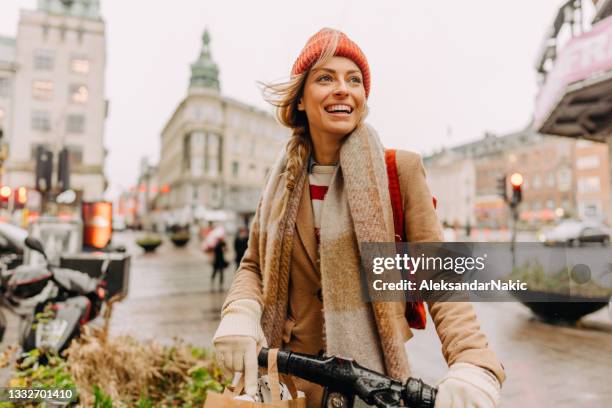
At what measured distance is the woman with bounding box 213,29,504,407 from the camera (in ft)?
4.19

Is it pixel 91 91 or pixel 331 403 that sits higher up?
pixel 91 91

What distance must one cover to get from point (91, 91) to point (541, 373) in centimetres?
4820

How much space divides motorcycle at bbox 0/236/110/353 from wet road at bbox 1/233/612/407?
2.30 ft

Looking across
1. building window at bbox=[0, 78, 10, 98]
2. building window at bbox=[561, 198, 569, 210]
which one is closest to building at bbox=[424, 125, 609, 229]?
building window at bbox=[561, 198, 569, 210]

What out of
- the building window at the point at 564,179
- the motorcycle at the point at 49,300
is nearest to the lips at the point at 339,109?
the motorcycle at the point at 49,300

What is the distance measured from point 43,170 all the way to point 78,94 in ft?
120

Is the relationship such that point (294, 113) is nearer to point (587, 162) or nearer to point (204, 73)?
point (587, 162)

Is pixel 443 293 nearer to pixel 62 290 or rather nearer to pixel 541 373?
pixel 62 290

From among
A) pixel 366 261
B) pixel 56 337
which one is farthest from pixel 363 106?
pixel 56 337

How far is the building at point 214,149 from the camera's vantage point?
64125 mm

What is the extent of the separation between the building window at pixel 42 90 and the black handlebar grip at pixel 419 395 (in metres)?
51.0

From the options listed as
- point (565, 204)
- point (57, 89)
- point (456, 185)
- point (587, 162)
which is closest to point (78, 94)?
point (57, 89)

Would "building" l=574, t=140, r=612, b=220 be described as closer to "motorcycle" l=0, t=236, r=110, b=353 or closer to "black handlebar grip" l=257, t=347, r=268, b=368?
"motorcycle" l=0, t=236, r=110, b=353

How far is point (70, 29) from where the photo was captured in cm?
4462
